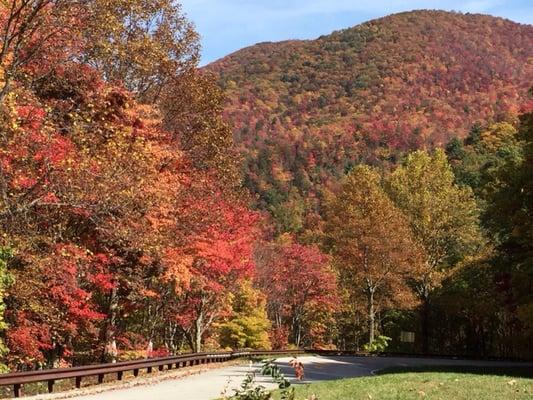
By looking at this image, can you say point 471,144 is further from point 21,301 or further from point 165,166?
point 21,301

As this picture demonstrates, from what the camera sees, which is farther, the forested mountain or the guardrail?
the forested mountain

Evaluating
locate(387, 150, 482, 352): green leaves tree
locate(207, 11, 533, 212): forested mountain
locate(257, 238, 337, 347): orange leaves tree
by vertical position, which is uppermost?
locate(207, 11, 533, 212): forested mountain

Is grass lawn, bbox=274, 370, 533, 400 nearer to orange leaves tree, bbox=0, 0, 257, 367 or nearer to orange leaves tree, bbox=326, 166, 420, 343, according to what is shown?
orange leaves tree, bbox=0, 0, 257, 367

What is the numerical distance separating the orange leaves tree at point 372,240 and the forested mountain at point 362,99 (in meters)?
56.3

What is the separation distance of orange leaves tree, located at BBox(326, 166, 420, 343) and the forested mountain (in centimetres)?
5634

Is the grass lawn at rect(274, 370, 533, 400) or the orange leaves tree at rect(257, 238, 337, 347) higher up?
the orange leaves tree at rect(257, 238, 337, 347)

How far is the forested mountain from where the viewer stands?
119 meters

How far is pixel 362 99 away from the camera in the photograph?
15412 cm

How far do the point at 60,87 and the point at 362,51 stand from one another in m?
176

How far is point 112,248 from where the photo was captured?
24391 millimetres

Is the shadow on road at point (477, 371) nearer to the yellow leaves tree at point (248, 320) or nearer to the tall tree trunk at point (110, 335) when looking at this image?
the tall tree trunk at point (110, 335)

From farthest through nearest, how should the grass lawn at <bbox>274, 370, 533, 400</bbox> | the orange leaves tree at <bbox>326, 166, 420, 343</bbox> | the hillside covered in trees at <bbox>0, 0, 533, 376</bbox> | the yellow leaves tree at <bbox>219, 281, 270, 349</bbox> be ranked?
the yellow leaves tree at <bbox>219, 281, 270, 349</bbox> → the orange leaves tree at <bbox>326, 166, 420, 343</bbox> → the hillside covered in trees at <bbox>0, 0, 533, 376</bbox> → the grass lawn at <bbox>274, 370, 533, 400</bbox>

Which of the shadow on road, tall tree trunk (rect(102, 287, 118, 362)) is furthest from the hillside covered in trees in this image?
the shadow on road

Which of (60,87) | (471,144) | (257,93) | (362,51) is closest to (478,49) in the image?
(362,51)
